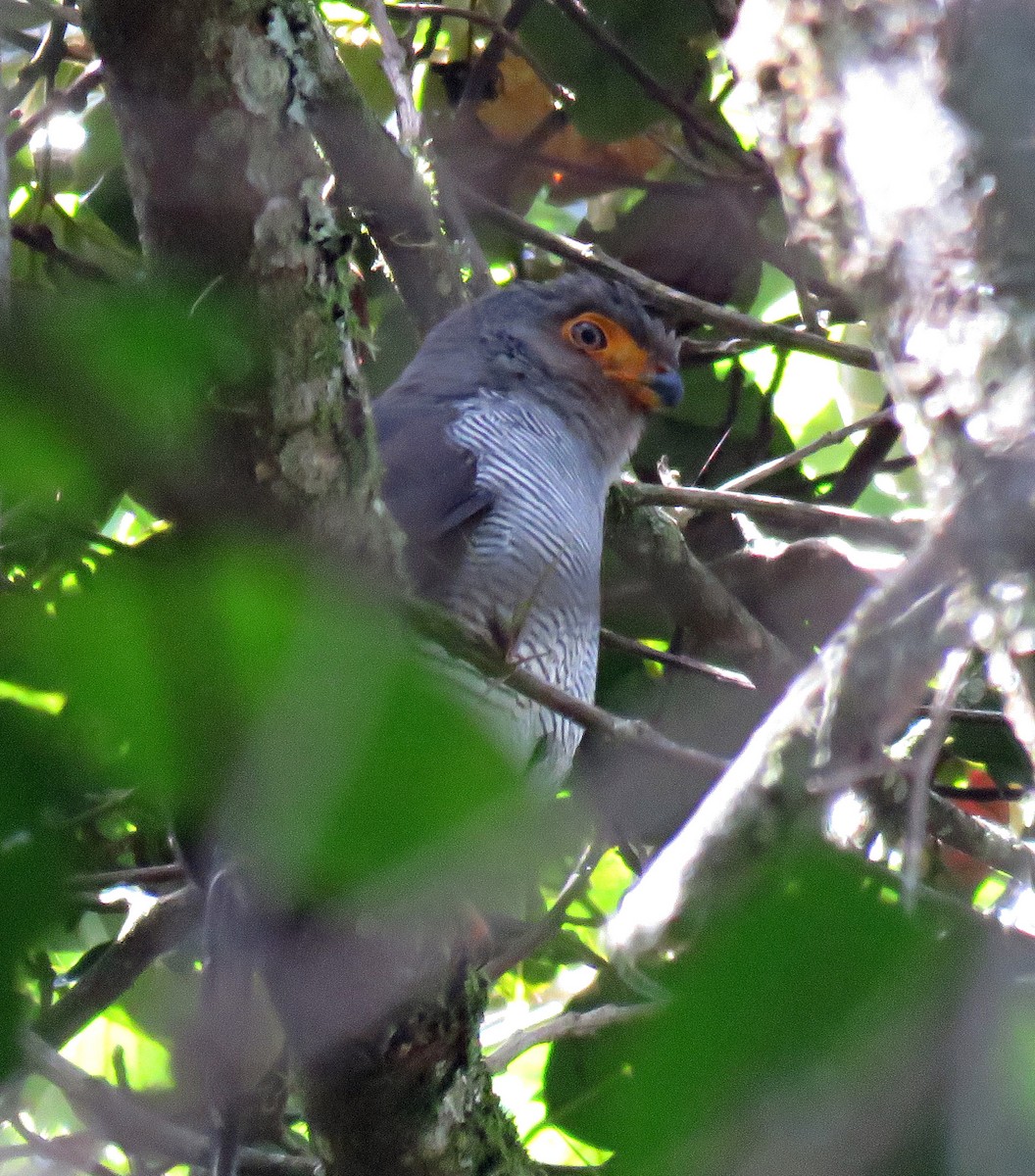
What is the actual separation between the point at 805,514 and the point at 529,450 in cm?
80

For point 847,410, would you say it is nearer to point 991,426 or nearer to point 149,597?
point 991,426

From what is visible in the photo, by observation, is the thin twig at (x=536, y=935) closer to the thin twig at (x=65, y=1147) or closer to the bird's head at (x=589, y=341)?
the thin twig at (x=65, y=1147)

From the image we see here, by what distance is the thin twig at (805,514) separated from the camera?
10.7 ft

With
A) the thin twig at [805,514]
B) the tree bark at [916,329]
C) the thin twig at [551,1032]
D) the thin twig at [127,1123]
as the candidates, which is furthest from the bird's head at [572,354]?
the tree bark at [916,329]

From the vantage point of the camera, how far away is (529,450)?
3754mm

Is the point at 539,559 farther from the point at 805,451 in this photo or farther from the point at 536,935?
the point at 536,935

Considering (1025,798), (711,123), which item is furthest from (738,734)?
(711,123)

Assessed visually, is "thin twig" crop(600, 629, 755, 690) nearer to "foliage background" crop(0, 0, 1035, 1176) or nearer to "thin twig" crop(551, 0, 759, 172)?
"foliage background" crop(0, 0, 1035, 1176)

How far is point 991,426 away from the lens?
1.22m

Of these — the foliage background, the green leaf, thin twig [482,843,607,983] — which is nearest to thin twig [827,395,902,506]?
the foliage background

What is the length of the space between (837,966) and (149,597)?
16.2 inches

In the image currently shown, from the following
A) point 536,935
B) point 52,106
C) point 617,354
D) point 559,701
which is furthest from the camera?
point 617,354

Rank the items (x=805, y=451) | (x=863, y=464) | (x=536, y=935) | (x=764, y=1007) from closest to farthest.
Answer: (x=764, y=1007)
(x=536, y=935)
(x=805, y=451)
(x=863, y=464)

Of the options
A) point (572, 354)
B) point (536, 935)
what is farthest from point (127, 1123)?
point (572, 354)
